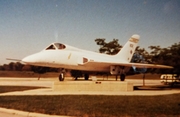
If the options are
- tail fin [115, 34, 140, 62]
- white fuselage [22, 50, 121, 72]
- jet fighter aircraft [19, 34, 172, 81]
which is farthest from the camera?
tail fin [115, 34, 140, 62]

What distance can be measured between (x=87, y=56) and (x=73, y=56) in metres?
1.31

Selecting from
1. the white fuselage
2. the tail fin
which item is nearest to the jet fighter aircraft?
the white fuselage

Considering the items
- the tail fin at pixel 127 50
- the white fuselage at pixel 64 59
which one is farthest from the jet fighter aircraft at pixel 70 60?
the tail fin at pixel 127 50

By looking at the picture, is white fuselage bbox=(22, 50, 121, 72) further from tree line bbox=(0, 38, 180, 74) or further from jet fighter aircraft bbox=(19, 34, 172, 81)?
tree line bbox=(0, 38, 180, 74)

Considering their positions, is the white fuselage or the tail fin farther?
the tail fin

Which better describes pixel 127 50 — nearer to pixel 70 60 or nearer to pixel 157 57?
pixel 157 57

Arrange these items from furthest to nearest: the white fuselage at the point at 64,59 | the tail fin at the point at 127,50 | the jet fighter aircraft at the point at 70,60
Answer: the tail fin at the point at 127,50
the jet fighter aircraft at the point at 70,60
the white fuselage at the point at 64,59

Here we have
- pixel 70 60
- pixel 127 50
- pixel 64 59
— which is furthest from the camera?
pixel 127 50

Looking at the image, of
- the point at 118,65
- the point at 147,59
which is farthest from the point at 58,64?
the point at 147,59

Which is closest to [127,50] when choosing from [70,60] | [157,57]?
[157,57]

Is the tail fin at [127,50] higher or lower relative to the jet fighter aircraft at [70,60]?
higher

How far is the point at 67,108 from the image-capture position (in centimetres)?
837

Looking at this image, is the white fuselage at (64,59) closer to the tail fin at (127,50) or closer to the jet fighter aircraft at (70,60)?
the jet fighter aircraft at (70,60)

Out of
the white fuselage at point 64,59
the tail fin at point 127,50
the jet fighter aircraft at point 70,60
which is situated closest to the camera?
the white fuselage at point 64,59
